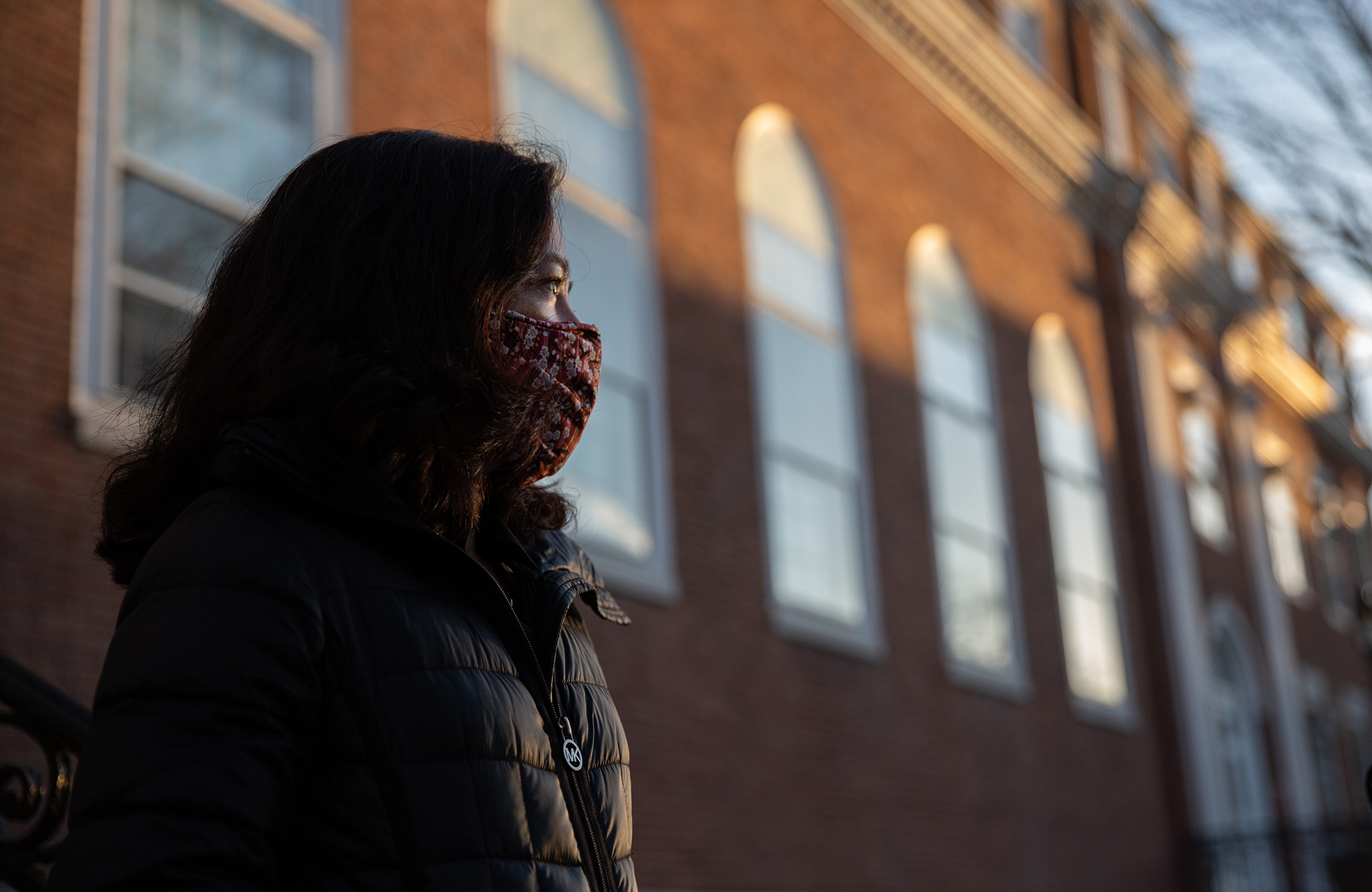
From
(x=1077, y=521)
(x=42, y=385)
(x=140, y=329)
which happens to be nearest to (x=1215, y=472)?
(x=1077, y=521)

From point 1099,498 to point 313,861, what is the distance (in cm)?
1564

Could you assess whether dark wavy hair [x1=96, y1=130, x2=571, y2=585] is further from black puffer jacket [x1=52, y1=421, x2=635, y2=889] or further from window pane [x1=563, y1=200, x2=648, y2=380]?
window pane [x1=563, y1=200, x2=648, y2=380]

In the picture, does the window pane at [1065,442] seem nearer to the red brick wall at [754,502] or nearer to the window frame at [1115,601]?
the window frame at [1115,601]

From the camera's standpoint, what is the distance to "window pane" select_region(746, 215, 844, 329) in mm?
11211

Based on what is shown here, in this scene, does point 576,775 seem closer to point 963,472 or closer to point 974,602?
point 974,602

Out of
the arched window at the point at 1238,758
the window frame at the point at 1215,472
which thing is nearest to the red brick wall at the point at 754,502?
the arched window at the point at 1238,758

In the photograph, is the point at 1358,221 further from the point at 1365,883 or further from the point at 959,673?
the point at 1365,883

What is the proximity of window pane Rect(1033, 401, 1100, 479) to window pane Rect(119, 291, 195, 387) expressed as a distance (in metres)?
10.6

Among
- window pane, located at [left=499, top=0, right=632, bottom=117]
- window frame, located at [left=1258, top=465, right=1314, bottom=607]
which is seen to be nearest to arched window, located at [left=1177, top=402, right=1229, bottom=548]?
window frame, located at [left=1258, top=465, right=1314, bottom=607]

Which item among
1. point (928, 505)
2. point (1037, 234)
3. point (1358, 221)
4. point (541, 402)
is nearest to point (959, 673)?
point (928, 505)

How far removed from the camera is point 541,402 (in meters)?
2.17

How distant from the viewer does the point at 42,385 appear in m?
5.56

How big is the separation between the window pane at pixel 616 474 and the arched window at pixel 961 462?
3978mm

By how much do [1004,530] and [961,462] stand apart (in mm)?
883
